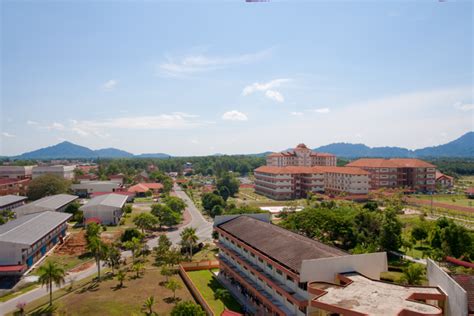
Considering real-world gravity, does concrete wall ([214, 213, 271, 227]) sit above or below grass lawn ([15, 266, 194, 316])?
above

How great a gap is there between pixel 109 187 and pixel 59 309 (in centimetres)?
6954

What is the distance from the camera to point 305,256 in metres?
23.4

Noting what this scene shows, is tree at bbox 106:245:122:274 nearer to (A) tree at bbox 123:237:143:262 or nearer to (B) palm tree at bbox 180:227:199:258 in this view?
(A) tree at bbox 123:237:143:262

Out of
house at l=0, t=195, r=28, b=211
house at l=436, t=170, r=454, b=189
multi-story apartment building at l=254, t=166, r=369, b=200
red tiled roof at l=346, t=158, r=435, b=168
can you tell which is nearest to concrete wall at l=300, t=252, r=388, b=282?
house at l=0, t=195, r=28, b=211

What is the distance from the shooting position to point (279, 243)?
89.7 feet

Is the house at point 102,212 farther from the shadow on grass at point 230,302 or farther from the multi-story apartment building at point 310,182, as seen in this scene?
the multi-story apartment building at point 310,182

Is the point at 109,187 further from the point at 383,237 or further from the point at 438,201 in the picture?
the point at 438,201

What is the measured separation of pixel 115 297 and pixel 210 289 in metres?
8.77

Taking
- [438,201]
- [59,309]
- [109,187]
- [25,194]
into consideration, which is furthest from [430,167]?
[25,194]

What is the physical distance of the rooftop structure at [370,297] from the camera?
15984 mm

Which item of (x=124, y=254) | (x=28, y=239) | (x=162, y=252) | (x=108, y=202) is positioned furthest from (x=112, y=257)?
(x=108, y=202)

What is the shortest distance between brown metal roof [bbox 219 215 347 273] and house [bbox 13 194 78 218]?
38.5m

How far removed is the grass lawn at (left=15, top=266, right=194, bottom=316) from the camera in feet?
89.9

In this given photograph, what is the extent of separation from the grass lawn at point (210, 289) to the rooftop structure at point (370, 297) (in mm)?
11229
